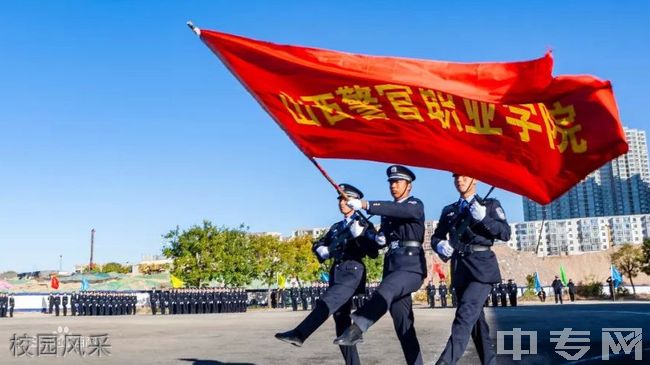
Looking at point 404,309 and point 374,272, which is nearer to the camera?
point 404,309

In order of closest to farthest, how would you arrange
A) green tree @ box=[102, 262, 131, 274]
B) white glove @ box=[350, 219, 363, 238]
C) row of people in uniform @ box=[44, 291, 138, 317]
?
white glove @ box=[350, 219, 363, 238]
row of people in uniform @ box=[44, 291, 138, 317]
green tree @ box=[102, 262, 131, 274]

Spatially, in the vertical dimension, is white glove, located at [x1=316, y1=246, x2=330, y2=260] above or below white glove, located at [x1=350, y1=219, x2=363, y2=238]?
below

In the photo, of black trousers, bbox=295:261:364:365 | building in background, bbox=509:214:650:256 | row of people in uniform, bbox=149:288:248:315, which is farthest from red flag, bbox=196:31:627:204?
building in background, bbox=509:214:650:256

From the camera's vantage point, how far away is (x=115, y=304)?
35.1 m

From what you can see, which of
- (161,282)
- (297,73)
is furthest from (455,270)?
(161,282)

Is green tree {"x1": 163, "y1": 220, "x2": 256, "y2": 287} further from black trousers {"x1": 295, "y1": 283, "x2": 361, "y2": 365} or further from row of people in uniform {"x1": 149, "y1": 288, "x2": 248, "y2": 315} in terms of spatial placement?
black trousers {"x1": 295, "y1": 283, "x2": 361, "y2": 365}

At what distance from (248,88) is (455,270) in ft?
9.02

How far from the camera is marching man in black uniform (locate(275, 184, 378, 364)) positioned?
6500 millimetres

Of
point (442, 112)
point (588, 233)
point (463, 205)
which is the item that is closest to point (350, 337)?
point (463, 205)

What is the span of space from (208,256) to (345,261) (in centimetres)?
4756

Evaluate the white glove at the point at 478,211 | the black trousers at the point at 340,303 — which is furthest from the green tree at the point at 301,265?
the white glove at the point at 478,211

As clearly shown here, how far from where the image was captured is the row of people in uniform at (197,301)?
113 feet

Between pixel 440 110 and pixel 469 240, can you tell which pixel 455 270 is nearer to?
pixel 469 240

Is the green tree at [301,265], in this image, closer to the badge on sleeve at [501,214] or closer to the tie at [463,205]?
the tie at [463,205]
